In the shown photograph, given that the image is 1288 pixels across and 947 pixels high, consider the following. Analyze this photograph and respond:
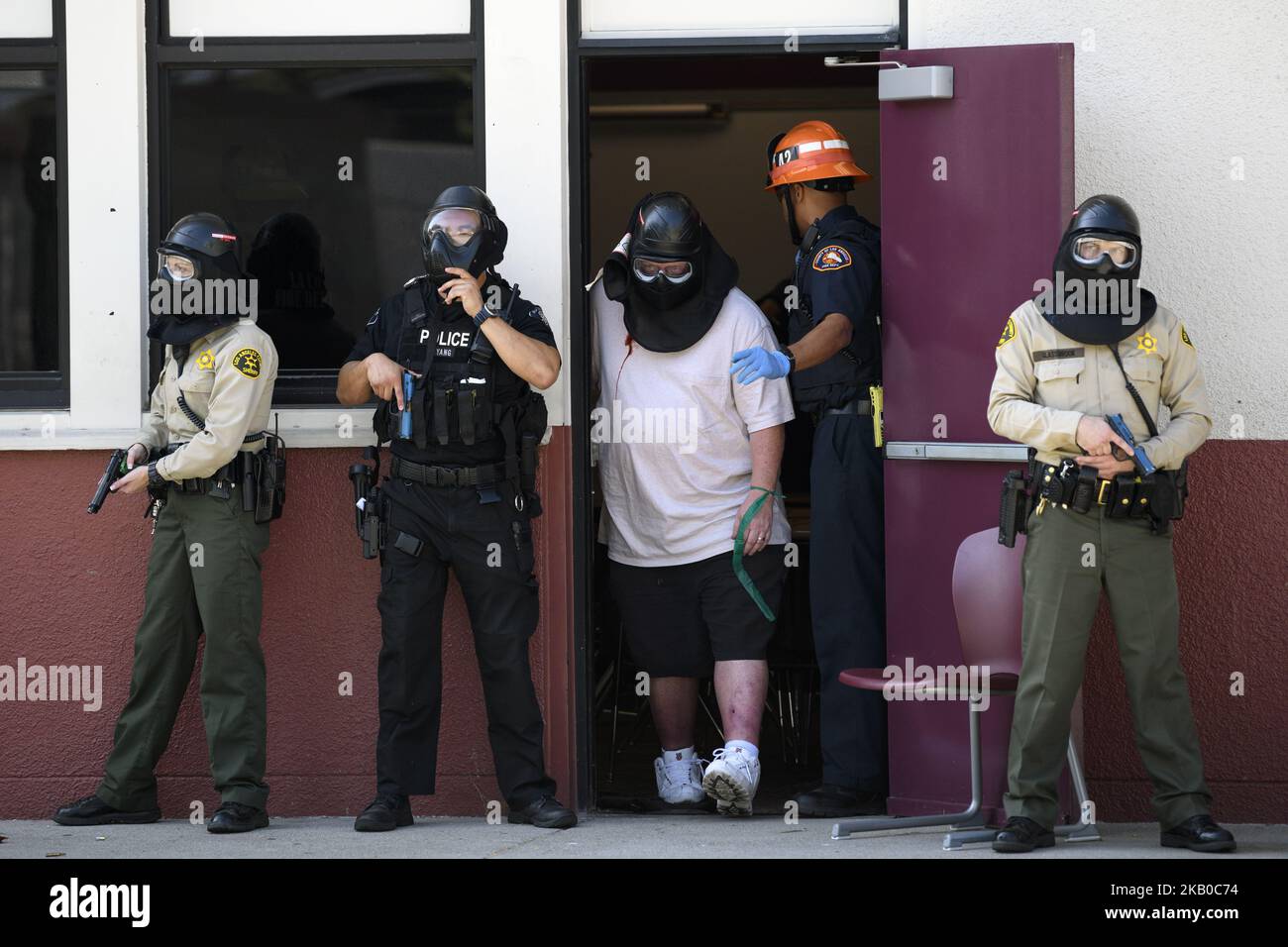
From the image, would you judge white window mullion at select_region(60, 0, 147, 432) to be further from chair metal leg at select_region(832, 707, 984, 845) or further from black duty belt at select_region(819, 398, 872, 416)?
chair metal leg at select_region(832, 707, 984, 845)

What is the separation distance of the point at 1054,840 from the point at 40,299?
13.1ft

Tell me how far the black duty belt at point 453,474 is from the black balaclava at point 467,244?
2.04 feet

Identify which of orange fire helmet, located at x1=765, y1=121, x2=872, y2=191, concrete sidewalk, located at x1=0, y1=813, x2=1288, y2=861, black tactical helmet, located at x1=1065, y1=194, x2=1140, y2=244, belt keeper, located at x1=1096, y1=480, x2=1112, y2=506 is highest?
orange fire helmet, located at x1=765, y1=121, x2=872, y2=191

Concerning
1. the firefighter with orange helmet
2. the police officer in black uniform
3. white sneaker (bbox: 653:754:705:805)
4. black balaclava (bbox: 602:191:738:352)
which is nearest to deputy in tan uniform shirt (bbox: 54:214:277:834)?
the police officer in black uniform

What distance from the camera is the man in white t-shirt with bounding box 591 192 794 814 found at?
5.82m

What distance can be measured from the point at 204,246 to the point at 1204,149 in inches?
134

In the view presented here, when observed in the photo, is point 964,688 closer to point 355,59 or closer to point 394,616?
point 394,616

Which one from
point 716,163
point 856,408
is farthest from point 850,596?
point 716,163

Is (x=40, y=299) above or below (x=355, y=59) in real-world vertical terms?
below

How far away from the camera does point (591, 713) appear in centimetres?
600

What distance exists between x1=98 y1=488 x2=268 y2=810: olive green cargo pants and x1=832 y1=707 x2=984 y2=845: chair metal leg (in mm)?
1975

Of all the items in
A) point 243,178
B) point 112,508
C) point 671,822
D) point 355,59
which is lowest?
point 671,822

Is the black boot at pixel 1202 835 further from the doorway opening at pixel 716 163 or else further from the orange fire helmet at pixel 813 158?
the orange fire helmet at pixel 813 158

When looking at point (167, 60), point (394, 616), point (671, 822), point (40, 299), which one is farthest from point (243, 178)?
point (671, 822)
